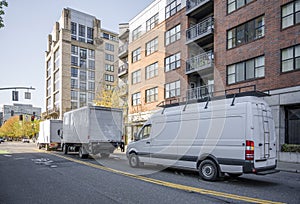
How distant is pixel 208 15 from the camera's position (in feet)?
81.9

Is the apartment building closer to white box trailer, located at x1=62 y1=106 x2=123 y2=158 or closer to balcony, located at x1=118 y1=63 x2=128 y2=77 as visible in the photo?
balcony, located at x1=118 y1=63 x2=128 y2=77

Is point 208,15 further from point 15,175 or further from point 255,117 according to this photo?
point 15,175

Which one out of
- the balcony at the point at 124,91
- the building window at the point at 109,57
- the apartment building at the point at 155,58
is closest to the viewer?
the apartment building at the point at 155,58

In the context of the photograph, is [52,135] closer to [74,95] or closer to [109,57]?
[74,95]

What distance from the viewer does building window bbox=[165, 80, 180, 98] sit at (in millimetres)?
26325

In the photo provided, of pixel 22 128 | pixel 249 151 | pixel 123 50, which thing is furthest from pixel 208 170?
pixel 22 128

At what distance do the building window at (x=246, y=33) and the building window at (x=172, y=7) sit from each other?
8260 millimetres

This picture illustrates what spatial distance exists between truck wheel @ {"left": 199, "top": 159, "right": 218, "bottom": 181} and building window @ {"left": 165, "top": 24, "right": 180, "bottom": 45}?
1955 centimetres

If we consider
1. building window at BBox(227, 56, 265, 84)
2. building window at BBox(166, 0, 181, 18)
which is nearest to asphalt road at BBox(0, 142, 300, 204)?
building window at BBox(227, 56, 265, 84)

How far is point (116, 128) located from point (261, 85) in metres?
10.1

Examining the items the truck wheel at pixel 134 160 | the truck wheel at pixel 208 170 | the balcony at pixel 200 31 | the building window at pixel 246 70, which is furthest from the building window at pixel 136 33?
the truck wheel at pixel 208 170

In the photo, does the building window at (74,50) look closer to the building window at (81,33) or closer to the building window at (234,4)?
the building window at (81,33)

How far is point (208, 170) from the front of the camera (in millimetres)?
9164

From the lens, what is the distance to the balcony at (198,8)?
23.5m
